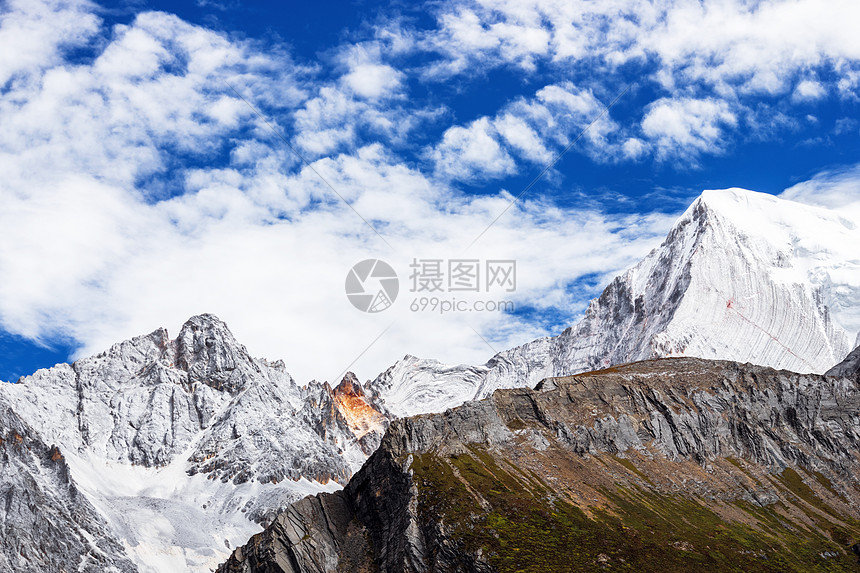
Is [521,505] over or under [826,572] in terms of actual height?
over

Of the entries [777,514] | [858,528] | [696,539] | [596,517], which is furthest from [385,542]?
[858,528]

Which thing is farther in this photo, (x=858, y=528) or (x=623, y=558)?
(x=858, y=528)

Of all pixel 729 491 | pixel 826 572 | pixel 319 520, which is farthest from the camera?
pixel 729 491

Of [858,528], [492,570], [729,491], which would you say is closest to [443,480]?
[492,570]

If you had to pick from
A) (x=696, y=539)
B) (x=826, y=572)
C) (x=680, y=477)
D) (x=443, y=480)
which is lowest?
(x=826, y=572)

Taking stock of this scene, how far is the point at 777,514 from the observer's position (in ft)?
605

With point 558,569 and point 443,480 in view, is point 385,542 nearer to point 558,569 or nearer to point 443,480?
point 443,480

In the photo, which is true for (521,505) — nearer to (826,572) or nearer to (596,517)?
(596,517)

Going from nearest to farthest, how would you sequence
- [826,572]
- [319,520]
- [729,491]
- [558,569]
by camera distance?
[558,569], [826,572], [319,520], [729,491]

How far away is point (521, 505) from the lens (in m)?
161

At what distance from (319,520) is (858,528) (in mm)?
112861

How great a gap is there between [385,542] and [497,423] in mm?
43488

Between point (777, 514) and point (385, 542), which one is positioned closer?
point (385, 542)

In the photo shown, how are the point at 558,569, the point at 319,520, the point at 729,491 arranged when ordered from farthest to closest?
1. the point at 729,491
2. the point at 319,520
3. the point at 558,569
